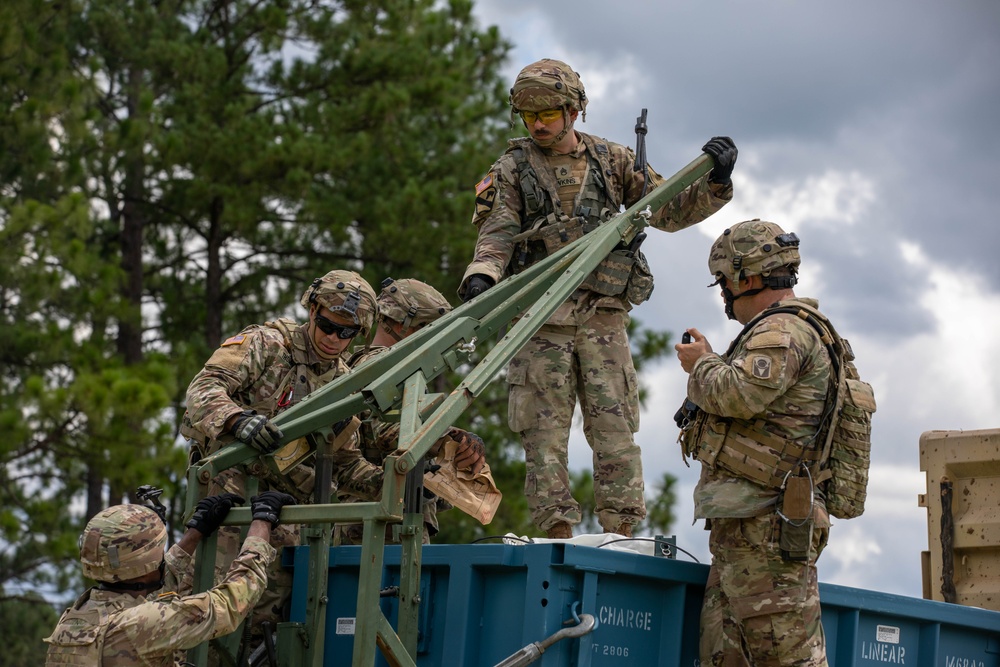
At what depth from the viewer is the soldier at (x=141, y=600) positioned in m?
5.09

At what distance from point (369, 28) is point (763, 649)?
15434 mm

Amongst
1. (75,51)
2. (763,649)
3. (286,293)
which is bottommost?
(763,649)

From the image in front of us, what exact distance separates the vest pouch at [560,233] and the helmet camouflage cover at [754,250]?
1.10 m

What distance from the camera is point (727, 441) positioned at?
18.7 ft

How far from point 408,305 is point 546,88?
1.40 m

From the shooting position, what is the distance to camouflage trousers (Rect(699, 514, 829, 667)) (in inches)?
215

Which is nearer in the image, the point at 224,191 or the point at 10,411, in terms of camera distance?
the point at 10,411

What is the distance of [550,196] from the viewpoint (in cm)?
704

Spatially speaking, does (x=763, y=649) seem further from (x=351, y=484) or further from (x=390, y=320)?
(x=390, y=320)

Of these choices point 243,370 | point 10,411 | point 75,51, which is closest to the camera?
point 243,370

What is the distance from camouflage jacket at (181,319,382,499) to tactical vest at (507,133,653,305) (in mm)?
1093

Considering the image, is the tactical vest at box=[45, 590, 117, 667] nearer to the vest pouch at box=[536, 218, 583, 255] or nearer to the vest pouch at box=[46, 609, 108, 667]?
the vest pouch at box=[46, 609, 108, 667]

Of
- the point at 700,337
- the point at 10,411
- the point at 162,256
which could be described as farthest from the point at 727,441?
the point at 162,256

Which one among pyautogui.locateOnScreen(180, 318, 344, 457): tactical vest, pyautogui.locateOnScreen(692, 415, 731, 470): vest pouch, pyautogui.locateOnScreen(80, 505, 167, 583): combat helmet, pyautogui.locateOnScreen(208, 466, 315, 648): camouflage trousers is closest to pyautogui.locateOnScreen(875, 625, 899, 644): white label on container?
pyautogui.locateOnScreen(692, 415, 731, 470): vest pouch
